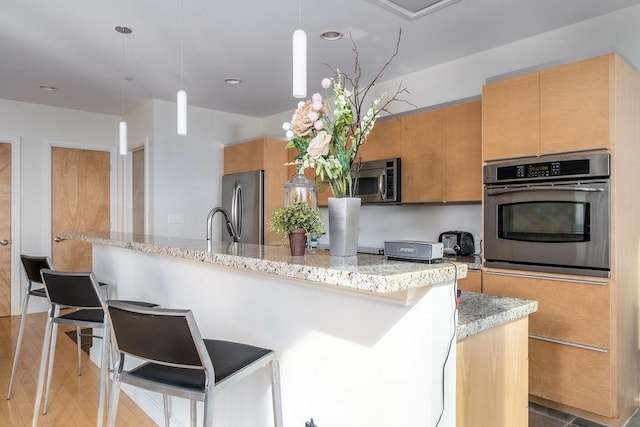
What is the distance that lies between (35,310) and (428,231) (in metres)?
4.57

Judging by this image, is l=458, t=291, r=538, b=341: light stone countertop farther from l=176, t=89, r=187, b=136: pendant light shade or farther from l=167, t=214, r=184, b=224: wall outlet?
l=167, t=214, r=184, b=224: wall outlet

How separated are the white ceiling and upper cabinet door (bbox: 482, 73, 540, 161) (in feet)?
1.64

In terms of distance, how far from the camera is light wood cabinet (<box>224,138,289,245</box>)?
15.5 feet

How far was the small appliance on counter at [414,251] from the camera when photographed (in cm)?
119

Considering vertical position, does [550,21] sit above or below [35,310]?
above

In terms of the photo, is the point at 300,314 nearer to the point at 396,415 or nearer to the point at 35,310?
the point at 396,415

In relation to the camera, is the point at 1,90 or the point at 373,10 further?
the point at 1,90

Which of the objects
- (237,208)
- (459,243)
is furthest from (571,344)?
(237,208)

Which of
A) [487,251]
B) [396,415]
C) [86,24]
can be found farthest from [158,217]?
[396,415]

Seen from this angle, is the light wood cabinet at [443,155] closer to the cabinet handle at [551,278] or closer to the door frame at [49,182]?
the cabinet handle at [551,278]

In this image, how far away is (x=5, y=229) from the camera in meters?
4.91

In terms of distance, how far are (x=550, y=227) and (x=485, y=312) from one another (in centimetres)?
139

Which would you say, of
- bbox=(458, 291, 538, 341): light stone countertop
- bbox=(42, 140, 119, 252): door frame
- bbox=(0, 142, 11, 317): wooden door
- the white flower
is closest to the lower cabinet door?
bbox=(458, 291, 538, 341): light stone countertop

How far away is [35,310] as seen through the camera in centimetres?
505
